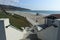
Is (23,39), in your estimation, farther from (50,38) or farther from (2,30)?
(2,30)

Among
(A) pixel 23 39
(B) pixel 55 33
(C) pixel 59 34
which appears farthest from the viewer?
(A) pixel 23 39

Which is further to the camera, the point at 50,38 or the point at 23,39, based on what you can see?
the point at 23,39

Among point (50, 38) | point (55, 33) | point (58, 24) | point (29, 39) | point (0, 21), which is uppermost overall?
point (0, 21)

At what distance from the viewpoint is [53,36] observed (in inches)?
333

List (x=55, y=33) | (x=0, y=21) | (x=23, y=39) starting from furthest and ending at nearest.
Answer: (x=23, y=39) → (x=55, y=33) → (x=0, y=21)

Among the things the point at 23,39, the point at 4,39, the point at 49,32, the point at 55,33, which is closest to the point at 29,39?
the point at 23,39

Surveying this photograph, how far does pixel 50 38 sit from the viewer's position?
903cm

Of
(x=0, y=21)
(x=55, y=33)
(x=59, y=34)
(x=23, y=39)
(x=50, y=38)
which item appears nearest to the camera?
(x=0, y=21)

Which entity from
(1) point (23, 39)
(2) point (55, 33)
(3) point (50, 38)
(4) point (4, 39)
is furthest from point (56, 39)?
(1) point (23, 39)

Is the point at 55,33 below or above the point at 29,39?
above

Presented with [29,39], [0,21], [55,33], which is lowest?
[29,39]

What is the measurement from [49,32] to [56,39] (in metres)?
1.32

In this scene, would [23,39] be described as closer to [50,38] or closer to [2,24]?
[50,38]

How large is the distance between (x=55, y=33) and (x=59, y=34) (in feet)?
1.81
